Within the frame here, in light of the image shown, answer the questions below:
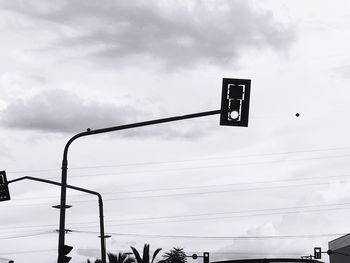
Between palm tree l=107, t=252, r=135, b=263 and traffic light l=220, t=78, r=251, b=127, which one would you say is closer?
traffic light l=220, t=78, r=251, b=127

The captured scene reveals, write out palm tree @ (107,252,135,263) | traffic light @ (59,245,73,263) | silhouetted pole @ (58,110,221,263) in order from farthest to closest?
palm tree @ (107,252,135,263) < traffic light @ (59,245,73,263) < silhouetted pole @ (58,110,221,263)

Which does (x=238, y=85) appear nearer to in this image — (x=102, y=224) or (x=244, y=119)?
(x=244, y=119)

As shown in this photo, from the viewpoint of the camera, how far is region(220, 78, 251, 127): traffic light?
17203 mm

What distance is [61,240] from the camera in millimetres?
21594

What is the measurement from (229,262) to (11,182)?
19.3 meters

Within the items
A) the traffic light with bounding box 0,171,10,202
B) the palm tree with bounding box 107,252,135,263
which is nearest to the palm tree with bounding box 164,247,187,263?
the palm tree with bounding box 107,252,135,263

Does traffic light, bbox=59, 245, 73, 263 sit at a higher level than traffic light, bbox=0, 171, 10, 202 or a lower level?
lower

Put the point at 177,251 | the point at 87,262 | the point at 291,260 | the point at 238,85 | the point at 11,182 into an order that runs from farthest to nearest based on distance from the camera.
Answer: the point at 177,251 < the point at 87,262 < the point at 11,182 < the point at 238,85 < the point at 291,260

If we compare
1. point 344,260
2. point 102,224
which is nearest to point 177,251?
point 344,260

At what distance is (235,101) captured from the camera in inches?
687

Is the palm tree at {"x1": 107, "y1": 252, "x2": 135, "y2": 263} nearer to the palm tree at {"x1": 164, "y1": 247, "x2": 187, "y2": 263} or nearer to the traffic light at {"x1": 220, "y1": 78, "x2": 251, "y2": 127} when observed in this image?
the palm tree at {"x1": 164, "y1": 247, "x2": 187, "y2": 263}

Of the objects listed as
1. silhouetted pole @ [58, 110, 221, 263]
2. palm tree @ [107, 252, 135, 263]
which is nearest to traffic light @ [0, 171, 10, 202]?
silhouetted pole @ [58, 110, 221, 263]

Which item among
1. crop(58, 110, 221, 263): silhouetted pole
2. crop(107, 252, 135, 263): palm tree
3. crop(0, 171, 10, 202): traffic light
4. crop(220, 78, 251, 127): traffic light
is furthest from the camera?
crop(107, 252, 135, 263): palm tree

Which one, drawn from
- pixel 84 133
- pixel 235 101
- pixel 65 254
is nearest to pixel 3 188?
pixel 65 254
